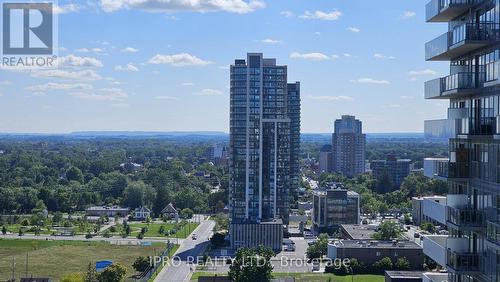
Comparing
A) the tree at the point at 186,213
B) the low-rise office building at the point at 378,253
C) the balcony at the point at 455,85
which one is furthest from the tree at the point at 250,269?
the tree at the point at 186,213

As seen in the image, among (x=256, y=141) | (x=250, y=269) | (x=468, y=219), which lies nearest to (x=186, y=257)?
(x=256, y=141)

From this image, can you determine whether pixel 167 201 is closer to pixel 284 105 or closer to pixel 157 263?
pixel 284 105

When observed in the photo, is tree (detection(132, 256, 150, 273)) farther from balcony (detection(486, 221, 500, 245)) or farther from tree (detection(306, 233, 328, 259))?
balcony (detection(486, 221, 500, 245))

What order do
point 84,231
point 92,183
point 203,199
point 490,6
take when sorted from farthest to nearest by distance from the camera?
1. point 92,183
2. point 203,199
3. point 84,231
4. point 490,6

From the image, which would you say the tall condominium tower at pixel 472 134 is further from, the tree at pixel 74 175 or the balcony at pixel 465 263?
the tree at pixel 74 175

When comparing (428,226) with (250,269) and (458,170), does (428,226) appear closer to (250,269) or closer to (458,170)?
(250,269)

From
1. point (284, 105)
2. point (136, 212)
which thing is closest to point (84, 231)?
point (136, 212)
